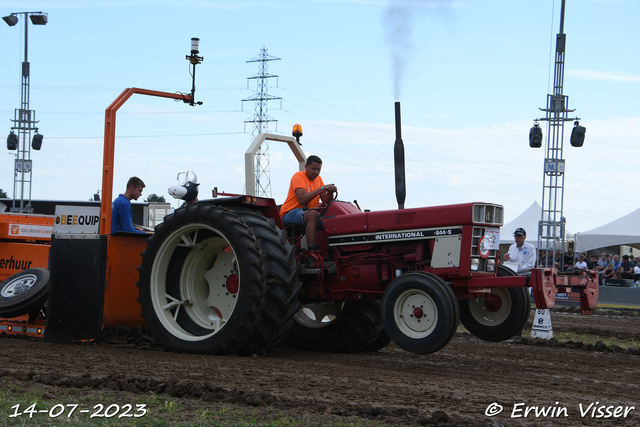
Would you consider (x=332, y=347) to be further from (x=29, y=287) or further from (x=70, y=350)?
(x=29, y=287)

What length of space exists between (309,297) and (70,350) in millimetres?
2213

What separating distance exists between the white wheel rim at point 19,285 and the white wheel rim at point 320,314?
284cm

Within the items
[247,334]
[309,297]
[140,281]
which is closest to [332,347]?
[309,297]

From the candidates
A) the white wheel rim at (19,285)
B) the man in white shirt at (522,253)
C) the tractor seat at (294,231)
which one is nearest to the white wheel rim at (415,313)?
the tractor seat at (294,231)

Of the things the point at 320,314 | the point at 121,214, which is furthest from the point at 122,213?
the point at 320,314

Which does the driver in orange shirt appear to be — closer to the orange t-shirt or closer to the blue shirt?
the orange t-shirt

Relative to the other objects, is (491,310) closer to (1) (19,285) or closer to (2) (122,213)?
(2) (122,213)

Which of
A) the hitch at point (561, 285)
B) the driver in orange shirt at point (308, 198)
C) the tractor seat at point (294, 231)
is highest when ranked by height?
the driver in orange shirt at point (308, 198)

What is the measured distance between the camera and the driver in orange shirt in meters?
6.95

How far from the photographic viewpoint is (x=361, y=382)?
5066mm

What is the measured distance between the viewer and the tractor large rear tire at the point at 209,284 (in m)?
6.23

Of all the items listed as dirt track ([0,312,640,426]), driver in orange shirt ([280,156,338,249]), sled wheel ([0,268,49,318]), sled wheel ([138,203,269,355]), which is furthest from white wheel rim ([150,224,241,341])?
sled wheel ([0,268,49,318])

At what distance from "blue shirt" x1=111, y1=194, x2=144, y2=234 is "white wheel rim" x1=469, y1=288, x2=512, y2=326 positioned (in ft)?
12.1

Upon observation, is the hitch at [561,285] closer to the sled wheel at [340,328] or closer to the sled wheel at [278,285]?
the sled wheel at [340,328]
